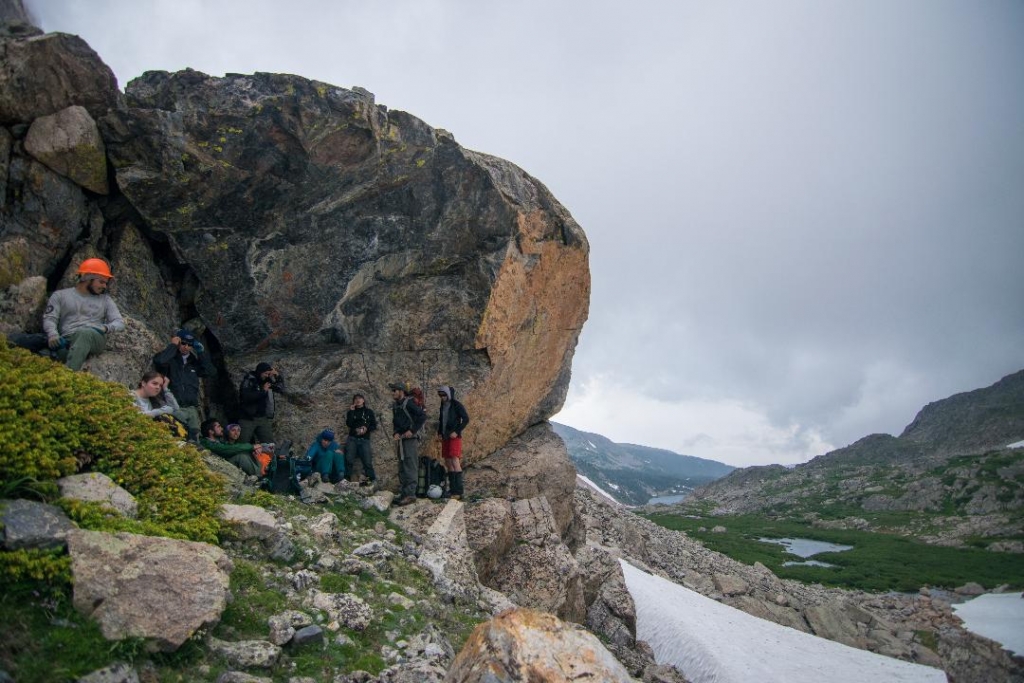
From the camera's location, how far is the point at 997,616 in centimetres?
5541

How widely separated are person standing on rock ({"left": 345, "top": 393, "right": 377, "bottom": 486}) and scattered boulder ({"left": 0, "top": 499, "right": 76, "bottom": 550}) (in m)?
10.4

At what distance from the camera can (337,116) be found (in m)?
17.0

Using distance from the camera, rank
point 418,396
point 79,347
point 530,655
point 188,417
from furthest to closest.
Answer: point 418,396 < point 188,417 < point 79,347 < point 530,655

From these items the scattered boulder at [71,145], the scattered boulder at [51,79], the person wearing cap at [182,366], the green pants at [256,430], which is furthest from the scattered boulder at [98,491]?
the scattered boulder at [51,79]

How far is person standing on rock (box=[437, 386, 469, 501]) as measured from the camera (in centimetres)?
1897

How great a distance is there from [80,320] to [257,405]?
5.61m

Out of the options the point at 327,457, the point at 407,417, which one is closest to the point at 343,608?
the point at 327,457

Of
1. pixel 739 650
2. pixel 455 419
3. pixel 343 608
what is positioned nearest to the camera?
pixel 343 608

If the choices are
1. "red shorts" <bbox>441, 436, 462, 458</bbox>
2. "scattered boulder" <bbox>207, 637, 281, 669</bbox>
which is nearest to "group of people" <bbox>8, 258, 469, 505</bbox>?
"red shorts" <bbox>441, 436, 462, 458</bbox>

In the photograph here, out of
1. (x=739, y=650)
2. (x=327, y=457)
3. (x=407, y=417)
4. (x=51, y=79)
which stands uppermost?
→ (x=51, y=79)

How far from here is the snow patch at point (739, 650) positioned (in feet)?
87.4

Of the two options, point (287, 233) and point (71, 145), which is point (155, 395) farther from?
point (71, 145)

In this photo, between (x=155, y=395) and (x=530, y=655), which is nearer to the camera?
(x=530, y=655)

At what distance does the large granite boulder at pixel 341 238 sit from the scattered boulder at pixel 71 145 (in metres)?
0.48
